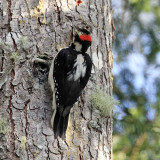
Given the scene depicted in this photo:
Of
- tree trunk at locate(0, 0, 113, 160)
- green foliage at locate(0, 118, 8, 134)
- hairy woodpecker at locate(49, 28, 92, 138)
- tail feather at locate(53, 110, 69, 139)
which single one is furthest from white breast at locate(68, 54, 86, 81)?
green foliage at locate(0, 118, 8, 134)

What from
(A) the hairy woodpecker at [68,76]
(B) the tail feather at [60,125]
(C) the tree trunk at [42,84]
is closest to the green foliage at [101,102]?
(C) the tree trunk at [42,84]

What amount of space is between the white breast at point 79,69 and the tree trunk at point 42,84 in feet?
0.49

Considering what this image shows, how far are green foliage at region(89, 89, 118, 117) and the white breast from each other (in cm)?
21

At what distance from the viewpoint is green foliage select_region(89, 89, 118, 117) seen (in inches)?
115

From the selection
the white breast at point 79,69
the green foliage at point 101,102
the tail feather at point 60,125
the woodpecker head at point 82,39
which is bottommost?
the tail feather at point 60,125

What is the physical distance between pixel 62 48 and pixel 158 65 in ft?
7.71

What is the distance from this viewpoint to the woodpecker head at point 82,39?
2.97 meters

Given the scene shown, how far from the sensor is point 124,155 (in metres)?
4.64

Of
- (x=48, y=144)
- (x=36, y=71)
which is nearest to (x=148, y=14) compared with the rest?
(x=36, y=71)

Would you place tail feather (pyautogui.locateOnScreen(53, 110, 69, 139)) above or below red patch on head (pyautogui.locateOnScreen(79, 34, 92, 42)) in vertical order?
below

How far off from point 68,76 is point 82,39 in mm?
354

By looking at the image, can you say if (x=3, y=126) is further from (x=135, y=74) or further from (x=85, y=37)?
(x=135, y=74)

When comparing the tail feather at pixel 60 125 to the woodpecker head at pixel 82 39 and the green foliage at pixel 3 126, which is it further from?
the woodpecker head at pixel 82 39

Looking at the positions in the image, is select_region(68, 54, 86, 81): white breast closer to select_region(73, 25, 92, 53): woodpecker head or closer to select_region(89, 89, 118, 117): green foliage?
select_region(73, 25, 92, 53): woodpecker head
